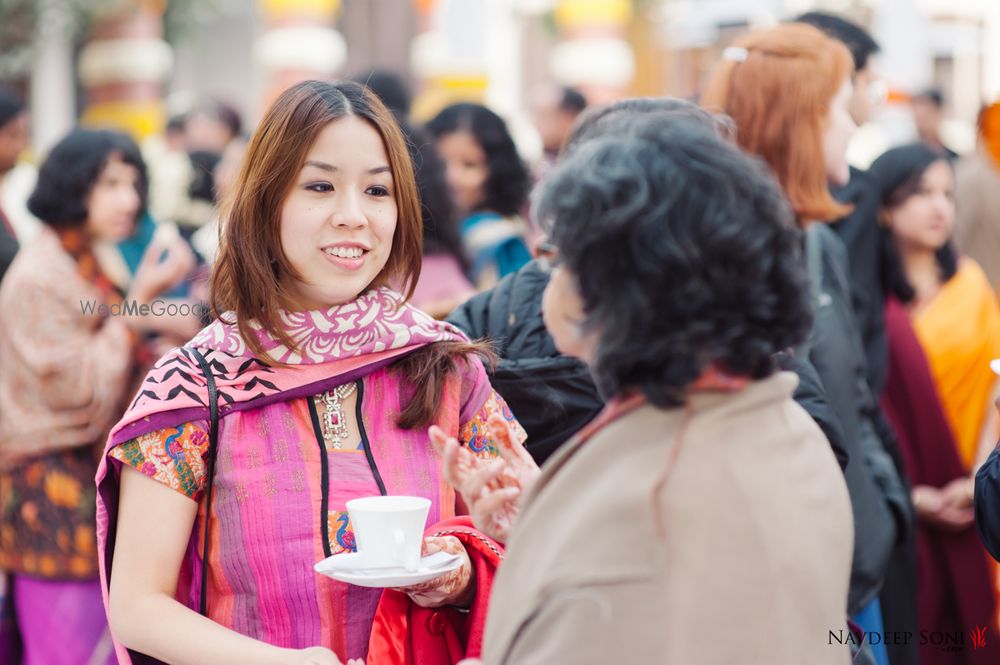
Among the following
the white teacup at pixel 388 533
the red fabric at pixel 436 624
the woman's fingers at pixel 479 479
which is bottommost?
the red fabric at pixel 436 624

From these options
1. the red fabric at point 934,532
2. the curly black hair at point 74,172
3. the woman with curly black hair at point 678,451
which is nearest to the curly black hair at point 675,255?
the woman with curly black hair at point 678,451

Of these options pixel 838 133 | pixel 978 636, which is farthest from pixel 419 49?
pixel 838 133

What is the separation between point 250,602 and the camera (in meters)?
1.91

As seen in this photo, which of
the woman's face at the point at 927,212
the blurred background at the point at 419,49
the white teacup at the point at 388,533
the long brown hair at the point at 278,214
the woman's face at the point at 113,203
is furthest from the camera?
the blurred background at the point at 419,49

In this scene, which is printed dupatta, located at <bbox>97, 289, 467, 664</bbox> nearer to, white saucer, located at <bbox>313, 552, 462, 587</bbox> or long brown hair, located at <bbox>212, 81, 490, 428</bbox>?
long brown hair, located at <bbox>212, 81, 490, 428</bbox>

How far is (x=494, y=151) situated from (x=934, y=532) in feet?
6.75

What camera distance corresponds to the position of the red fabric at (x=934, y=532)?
146 inches

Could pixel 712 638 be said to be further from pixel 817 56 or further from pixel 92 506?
pixel 92 506

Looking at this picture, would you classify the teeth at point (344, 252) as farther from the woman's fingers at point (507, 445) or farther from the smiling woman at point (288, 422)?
the woman's fingers at point (507, 445)

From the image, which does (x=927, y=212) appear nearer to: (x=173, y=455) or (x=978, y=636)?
(x=978, y=636)

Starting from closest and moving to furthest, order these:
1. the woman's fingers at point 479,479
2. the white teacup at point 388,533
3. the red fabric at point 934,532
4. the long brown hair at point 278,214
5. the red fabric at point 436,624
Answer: the woman's fingers at point 479,479
the white teacup at point 388,533
the red fabric at point 436,624
the long brown hair at point 278,214
the red fabric at point 934,532

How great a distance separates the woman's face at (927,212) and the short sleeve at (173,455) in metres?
3.05

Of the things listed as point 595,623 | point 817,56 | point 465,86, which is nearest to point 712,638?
point 595,623

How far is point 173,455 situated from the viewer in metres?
1.88
